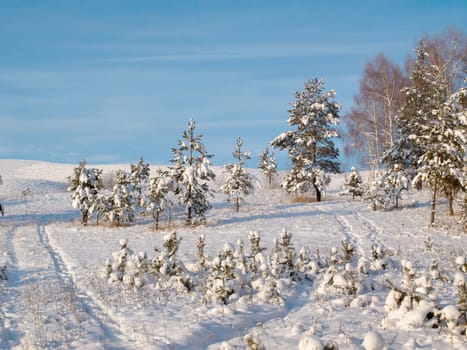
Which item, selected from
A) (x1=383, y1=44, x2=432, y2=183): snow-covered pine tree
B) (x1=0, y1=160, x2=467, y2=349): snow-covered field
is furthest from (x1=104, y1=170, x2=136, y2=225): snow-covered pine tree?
(x1=383, y1=44, x2=432, y2=183): snow-covered pine tree

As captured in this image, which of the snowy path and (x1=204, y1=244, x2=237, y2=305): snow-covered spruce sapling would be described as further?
(x1=204, y1=244, x2=237, y2=305): snow-covered spruce sapling

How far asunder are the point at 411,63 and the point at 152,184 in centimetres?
2818

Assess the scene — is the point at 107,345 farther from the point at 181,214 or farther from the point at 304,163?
the point at 304,163

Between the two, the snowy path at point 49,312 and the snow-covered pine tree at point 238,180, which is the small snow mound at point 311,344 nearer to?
the snowy path at point 49,312

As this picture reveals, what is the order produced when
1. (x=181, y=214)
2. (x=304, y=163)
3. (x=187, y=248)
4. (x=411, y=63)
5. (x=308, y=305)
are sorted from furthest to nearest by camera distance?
(x=411, y=63)
(x=304, y=163)
(x=181, y=214)
(x=187, y=248)
(x=308, y=305)

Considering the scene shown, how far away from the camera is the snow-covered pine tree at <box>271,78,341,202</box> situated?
130ft

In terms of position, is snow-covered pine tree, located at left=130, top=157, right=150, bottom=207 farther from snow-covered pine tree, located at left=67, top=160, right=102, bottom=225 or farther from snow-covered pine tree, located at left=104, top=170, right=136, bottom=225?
snow-covered pine tree, located at left=67, top=160, right=102, bottom=225

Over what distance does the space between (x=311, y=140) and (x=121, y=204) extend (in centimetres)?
1732

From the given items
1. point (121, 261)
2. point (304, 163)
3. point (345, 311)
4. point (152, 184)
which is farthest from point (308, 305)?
point (304, 163)

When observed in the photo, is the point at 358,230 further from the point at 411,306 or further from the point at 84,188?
the point at 84,188

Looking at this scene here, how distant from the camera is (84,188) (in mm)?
33812

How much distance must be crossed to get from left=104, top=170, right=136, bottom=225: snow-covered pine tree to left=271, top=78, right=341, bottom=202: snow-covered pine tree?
14.1 metres

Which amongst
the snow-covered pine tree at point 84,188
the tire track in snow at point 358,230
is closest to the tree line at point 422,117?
the tire track in snow at point 358,230

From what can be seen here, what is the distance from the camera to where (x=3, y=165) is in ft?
320
